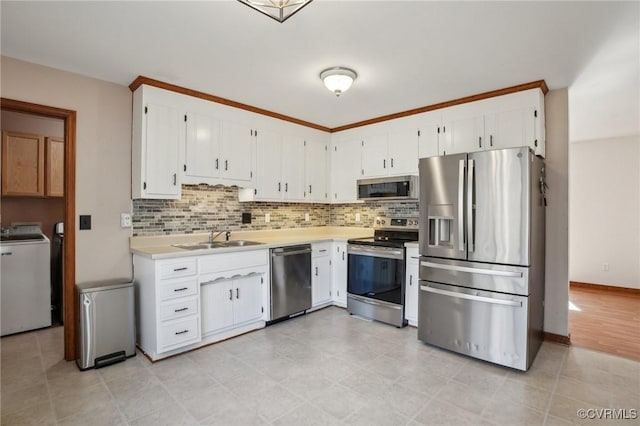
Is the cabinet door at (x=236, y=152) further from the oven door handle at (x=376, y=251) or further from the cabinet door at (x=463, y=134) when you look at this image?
the cabinet door at (x=463, y=134)

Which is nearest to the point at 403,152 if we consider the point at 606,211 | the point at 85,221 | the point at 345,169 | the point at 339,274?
the point at 345,169

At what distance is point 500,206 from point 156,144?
3.09m

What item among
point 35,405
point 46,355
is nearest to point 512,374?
point 35,405

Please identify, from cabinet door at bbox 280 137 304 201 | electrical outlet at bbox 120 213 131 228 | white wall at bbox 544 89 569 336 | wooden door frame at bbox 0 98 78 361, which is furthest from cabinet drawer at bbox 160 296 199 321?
white wall at bbox 544 89 569 336

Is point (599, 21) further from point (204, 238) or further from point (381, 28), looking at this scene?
point (204, 238)

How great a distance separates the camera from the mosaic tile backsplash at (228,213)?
3.36 m

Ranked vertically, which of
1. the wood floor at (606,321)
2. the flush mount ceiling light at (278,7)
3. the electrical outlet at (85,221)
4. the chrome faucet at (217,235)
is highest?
the flush mount ceiling light at (278,7)

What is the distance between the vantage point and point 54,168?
3.93 m

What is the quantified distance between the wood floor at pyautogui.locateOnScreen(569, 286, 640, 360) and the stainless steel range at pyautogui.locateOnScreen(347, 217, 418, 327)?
68.3 inches

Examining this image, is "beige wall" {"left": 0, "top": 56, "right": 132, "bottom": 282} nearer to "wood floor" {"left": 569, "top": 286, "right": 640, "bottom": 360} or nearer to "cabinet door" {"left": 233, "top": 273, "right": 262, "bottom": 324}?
"cabinet door" {"left": 233, "top": 273, "right": 262, "bottom": 324}

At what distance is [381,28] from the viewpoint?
7.14 ft

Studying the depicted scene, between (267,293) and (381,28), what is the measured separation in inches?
105

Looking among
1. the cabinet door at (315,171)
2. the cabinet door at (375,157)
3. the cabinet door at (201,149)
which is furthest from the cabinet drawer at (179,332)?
the cabinet door at (375,157)

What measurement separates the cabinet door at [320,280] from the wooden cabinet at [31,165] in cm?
320
